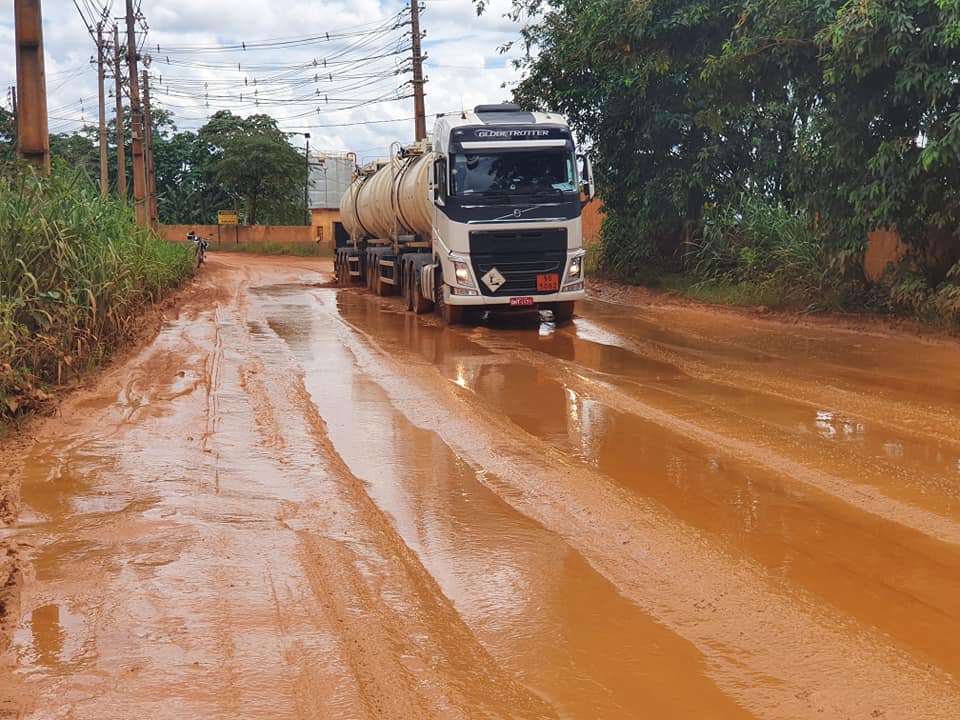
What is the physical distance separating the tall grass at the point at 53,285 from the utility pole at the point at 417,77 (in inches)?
904

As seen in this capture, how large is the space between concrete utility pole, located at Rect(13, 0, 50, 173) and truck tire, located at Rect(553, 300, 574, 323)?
7939mm

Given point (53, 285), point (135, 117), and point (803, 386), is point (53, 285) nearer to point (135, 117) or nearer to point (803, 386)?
point (803, 386)

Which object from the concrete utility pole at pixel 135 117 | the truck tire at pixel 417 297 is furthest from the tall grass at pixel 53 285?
the concrete utility pole at pixel 135 117

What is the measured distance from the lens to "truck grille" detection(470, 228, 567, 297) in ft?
51.9

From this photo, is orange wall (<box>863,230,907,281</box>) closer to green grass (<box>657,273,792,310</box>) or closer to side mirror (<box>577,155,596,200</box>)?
green grass (<box>657,273,792,310</box>)

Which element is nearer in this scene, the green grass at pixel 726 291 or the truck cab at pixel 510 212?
the truck cab at pixel 510 212

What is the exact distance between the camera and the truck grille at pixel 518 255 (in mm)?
15828

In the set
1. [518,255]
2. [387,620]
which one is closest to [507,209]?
[518,255]

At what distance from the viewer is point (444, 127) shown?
16.5 metres

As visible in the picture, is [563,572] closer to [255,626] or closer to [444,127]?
[255,626]

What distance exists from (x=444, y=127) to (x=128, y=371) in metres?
7.17

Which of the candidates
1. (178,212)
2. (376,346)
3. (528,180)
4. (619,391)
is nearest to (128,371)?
(376,346)

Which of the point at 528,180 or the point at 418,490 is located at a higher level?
the point at 528,180

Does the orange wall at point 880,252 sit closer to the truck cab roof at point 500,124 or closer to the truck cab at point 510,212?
the truck cab at point 510,212
